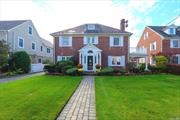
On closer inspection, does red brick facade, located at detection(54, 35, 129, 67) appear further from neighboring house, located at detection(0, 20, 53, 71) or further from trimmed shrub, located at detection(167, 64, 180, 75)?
neighboring house, located at detection(0, 20, 53, 71)

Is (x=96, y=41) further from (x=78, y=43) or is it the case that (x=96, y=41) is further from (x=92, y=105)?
(x=92, y=105)

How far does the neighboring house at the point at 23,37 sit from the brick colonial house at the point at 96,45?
5.68m

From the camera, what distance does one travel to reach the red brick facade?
25969mm

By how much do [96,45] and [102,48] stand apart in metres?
0.98

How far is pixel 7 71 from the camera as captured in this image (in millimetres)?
24266

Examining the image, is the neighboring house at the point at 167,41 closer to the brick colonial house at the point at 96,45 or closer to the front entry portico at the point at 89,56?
the brick colonial house at the point at 96,45

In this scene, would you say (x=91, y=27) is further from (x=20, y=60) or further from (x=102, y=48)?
(x=20, y=60)

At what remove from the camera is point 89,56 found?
25.7 meters

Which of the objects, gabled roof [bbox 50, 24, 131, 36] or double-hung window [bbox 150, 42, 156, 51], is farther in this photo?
double-hung window [bbox 150, 42, 156, 51]

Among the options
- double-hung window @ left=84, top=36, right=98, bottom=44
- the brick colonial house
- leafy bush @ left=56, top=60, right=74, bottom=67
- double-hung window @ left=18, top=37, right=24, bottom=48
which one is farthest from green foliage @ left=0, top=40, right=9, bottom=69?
double-hung window @ left=84, top=36, right=98, bottom=44

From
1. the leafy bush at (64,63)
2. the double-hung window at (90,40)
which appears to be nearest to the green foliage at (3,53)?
the leafy bush at (64,63)

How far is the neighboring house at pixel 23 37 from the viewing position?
82.9ft

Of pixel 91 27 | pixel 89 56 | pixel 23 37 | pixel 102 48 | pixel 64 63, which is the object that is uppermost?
pixel 91 27

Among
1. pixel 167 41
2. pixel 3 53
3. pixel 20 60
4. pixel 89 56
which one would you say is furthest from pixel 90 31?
pixel 167 41
